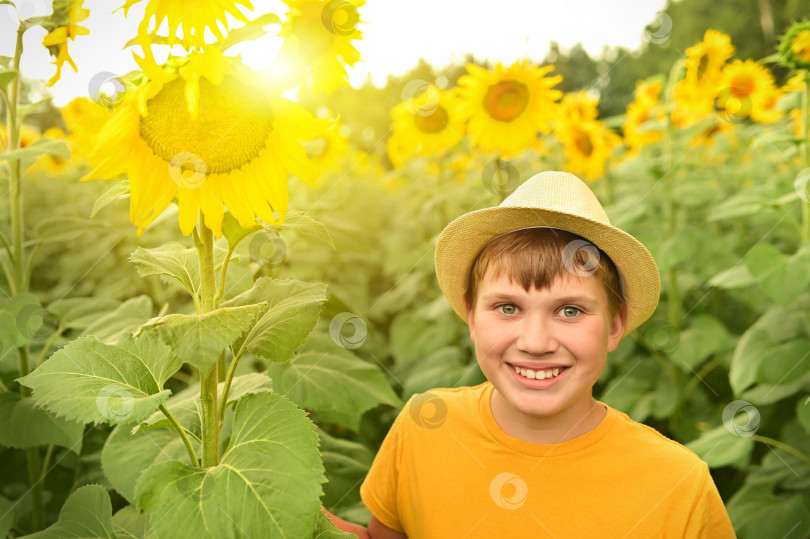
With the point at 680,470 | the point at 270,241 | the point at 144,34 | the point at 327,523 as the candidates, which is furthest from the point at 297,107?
the point at 680,470

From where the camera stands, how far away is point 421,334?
3.21 m

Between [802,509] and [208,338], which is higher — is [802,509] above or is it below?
below

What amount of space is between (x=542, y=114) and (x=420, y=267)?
0.98 m

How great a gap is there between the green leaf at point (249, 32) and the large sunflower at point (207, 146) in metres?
0.05

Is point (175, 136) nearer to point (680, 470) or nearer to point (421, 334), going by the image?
point (680, 470)

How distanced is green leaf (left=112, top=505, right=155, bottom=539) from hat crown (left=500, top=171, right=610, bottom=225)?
3.67 feet

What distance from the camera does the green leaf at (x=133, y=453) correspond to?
55.2 inches

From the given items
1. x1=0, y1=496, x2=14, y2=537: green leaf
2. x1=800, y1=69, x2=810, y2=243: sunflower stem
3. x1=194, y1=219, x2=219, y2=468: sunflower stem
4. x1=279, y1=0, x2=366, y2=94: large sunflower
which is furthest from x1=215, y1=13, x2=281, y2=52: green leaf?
x1=800, y1=69, x2=810, y2=243: sunflower stem

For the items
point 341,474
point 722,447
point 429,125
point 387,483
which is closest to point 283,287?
point 387,483

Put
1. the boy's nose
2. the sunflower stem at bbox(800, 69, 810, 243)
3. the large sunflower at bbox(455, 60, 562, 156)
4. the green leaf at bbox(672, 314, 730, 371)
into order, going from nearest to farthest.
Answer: the boy's nose, the sunflower stem at bbox(800, 69, 810, 243), the green leaf at bbox(672, 314, 730, 371), the large sunflower at bbox(455, 60, 562, 156)

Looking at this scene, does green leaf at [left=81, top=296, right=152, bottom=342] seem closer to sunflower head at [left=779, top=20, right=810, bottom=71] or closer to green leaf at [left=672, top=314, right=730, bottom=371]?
green leaf at [left=672, top=314, right=730, bottom=371]

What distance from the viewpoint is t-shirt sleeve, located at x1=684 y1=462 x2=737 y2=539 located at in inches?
56.2

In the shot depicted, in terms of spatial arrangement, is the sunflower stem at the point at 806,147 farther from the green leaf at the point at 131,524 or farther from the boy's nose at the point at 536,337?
the green leaf at the point at 131,524

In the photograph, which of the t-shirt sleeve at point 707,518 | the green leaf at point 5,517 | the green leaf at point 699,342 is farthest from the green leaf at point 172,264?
the green leaf at point 699,342
